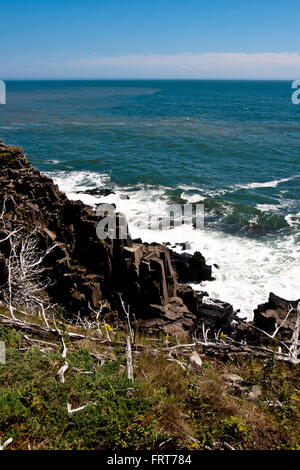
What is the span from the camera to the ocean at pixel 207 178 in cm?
2480

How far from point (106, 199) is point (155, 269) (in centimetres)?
2101

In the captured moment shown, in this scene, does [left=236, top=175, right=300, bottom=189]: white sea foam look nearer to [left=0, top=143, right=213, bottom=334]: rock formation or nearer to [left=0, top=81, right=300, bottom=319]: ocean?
[left=0, top=81, right=300, bottom=319]: ocean

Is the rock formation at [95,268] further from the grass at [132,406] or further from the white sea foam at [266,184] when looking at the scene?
the white sea foam at [266,184]

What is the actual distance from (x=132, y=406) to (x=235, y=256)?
21.8 m

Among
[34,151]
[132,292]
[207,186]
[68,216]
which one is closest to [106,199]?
[207,186]

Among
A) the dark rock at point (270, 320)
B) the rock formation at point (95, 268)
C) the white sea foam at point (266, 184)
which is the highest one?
the white sea foam at point (266, 184)

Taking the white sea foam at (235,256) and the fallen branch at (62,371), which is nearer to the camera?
the fallen branch at (62,371)

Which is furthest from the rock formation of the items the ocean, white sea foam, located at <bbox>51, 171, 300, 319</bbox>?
the ocean

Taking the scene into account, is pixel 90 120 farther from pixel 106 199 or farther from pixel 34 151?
pixel 106 199

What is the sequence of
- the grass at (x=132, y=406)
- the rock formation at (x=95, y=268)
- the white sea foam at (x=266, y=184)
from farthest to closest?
the white sea foam at (x=266, y=184), the rock formation at (x=95, y=268), the grass at (x=132, y=406)

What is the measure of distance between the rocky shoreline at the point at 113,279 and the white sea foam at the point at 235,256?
3.02 m

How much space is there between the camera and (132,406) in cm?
545

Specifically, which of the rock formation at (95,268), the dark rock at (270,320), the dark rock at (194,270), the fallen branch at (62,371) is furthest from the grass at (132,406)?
the dark rock at (194,270)

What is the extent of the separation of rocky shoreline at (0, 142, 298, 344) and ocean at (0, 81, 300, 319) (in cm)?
329
